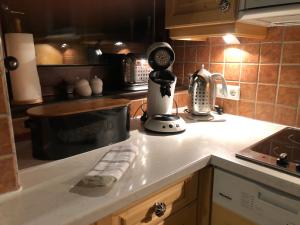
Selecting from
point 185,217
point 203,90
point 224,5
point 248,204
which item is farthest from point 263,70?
point 185,217

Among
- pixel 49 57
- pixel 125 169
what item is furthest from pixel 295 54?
pixel 49 57

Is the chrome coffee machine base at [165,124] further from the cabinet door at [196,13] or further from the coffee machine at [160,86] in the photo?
the cabinet door at [196,13]

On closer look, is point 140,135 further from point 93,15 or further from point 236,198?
point 93,15

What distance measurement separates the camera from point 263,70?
1.20 metres

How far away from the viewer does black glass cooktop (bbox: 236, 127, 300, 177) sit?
2.40 feet

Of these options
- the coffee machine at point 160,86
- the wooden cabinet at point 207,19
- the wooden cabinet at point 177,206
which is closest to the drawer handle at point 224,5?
the wooden cabinet at point 207,19

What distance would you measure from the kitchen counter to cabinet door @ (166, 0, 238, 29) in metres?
0.49

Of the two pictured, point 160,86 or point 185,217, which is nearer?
point 185,217

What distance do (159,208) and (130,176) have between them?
0.14 m

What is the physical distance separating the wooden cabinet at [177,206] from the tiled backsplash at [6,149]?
0.80 ft

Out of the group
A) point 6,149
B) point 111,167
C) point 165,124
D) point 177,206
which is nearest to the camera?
point 6,149

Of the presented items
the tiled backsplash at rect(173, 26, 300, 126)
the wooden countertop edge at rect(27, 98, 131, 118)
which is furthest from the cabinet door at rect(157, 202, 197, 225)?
the tiled backsplash at rect(173, 26, 300, 126)

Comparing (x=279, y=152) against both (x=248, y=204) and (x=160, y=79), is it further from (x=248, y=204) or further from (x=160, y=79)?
(x=160, y=79)

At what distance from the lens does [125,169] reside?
68 centimetres
